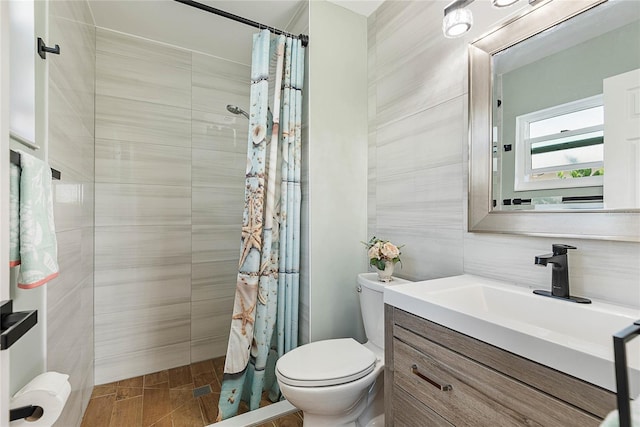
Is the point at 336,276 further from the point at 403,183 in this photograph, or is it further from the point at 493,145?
the point at 493,145

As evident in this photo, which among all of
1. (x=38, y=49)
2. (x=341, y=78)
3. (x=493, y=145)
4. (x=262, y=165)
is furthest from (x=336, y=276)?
(x=38, y=49)

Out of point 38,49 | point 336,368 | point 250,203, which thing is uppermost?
point 38,49

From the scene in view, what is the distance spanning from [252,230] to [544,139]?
1469mm

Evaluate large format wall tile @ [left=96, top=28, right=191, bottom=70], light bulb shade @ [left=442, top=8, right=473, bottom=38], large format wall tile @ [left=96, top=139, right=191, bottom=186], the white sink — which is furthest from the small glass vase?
large format wall tile @ [left=96, top=28, right=191, bottom=70]

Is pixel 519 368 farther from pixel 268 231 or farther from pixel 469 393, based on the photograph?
pixel 268 231

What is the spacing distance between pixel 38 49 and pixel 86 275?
4.42ft

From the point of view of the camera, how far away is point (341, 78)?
194cm

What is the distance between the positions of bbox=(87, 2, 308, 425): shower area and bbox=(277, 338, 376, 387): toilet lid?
87cm

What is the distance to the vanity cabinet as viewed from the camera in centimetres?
65

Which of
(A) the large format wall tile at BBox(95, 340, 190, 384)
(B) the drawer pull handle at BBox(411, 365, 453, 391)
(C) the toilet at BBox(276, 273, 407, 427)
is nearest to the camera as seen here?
(B) the drawer pull handle at BBox(411, 365, 453, 391)

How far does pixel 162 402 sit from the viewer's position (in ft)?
6.11

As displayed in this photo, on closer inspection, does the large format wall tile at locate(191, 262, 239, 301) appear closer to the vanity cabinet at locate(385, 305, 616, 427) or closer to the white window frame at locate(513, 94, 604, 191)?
the vanity cabinet at locate(385, 305, 616, 427)

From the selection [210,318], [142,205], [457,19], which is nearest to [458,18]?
[457,19]

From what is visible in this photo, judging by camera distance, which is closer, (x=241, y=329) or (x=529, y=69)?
(x=529, y=69)
